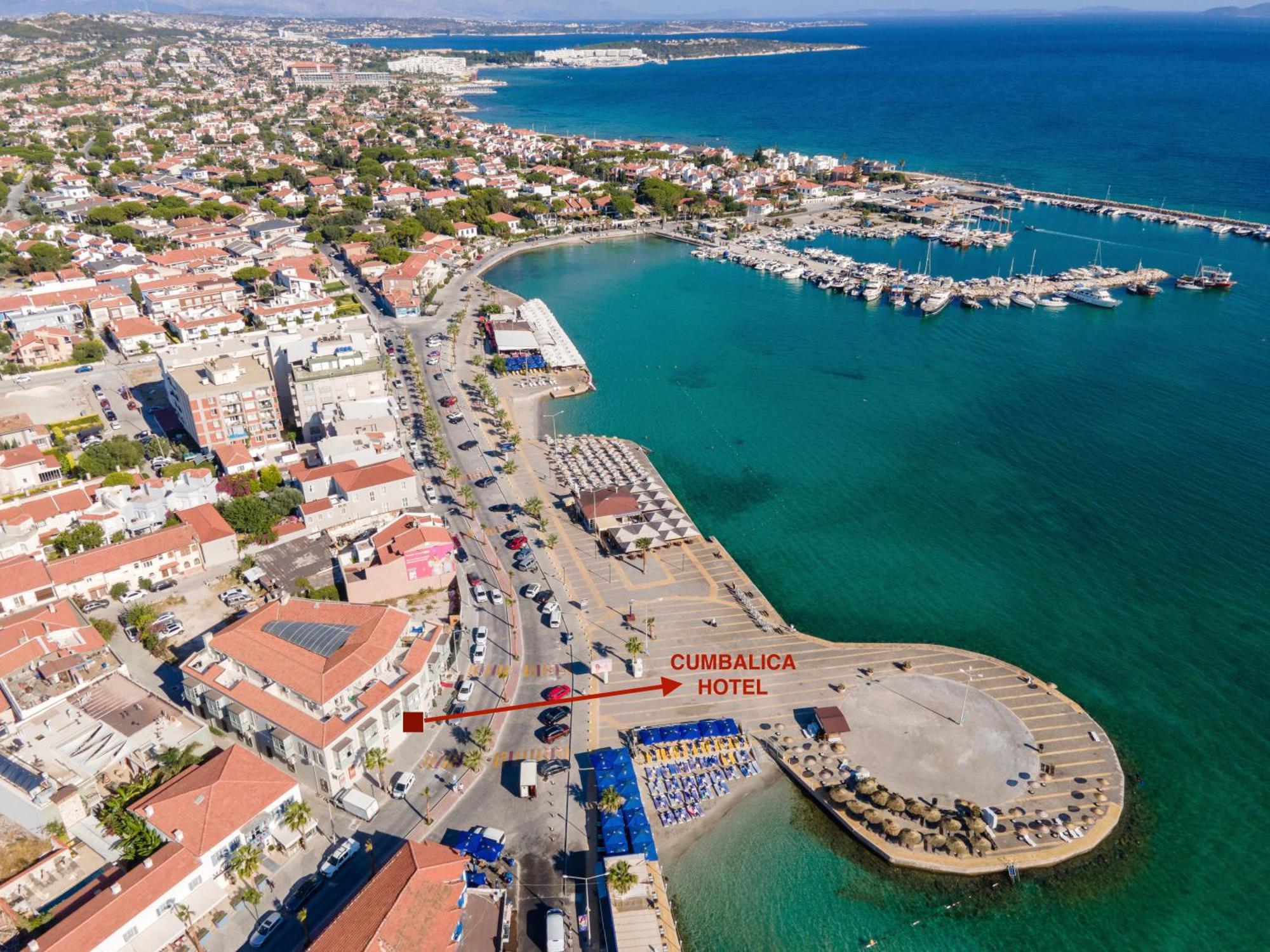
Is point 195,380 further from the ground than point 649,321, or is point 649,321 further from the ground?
point 195,380

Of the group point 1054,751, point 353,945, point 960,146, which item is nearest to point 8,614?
point 353,945

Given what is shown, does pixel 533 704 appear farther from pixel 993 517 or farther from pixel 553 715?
pixel 993 517

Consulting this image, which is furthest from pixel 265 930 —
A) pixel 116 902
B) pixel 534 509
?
pixel 534 509

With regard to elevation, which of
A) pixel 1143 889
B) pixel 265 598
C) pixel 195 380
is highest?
pixel 195 380

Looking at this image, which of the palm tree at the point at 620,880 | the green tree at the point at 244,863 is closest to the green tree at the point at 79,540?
the green tree at the point at 244,863

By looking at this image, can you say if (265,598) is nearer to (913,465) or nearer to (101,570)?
(101,570)

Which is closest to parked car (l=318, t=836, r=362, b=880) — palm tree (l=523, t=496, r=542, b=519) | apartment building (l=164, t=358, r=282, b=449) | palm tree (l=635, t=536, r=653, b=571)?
palm tree (l=635, t=536, r=653, b=571)
